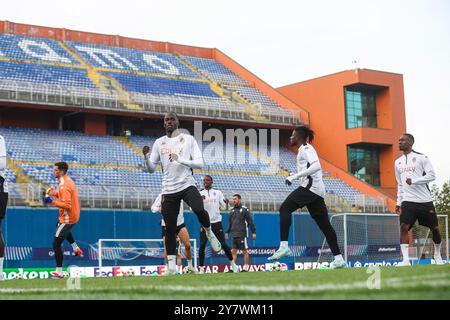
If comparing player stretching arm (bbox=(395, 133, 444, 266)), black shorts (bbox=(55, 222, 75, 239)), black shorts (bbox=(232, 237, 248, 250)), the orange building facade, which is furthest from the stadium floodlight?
the orange building facade

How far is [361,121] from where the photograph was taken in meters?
42.4

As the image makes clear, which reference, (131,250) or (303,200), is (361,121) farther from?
(303,200)

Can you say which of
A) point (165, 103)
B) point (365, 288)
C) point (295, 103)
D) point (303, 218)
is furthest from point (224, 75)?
point (365, 288)

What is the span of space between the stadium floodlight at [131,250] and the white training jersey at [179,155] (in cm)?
1418

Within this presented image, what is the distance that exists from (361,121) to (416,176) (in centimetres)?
2918

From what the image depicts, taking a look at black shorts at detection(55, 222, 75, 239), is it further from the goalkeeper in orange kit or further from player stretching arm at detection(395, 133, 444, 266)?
player stretching arm at detection(395, 133, 444, 266)

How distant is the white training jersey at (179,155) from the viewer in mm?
11523

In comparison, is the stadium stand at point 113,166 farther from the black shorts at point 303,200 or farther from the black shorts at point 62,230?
the black shorts at point 303,200

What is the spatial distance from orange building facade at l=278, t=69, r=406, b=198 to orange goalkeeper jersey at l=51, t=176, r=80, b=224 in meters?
27.5

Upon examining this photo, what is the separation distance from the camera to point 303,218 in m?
29.5

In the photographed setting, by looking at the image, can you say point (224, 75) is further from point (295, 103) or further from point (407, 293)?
point (407, 293)

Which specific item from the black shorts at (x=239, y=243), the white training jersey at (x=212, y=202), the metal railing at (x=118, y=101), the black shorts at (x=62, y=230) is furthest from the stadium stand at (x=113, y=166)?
the black shorts at (x=62, y=230)

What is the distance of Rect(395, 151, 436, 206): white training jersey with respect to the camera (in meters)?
Result: 13.5

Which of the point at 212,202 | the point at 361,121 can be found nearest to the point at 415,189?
the point at 212,202
